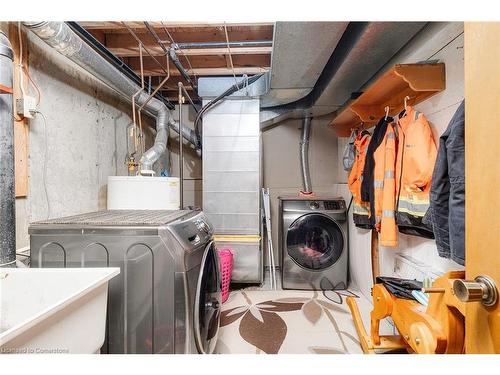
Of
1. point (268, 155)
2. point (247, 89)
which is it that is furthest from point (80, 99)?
point (268, 155)

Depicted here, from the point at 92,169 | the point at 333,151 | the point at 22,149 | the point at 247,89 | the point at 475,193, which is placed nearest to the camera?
the point at 475,193

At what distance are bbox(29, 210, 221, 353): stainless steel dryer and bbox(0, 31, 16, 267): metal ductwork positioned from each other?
0.08 meters

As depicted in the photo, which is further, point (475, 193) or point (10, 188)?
point (10, 188)

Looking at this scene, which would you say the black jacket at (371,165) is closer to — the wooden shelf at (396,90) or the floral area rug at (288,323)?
the wooden shelf at (396,90)

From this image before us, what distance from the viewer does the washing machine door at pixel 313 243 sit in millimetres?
2660

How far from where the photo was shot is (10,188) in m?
1.07

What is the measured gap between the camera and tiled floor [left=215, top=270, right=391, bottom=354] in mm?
1722

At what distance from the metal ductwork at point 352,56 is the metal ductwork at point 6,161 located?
1423mm

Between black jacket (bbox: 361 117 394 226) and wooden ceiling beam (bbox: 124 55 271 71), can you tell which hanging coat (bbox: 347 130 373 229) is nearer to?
black jacket (bbox: 361 117 394 226)

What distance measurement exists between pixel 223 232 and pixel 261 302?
32.5 inches

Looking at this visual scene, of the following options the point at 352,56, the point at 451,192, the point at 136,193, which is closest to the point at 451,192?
the point at 451,192

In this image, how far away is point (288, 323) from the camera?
2.01 meters

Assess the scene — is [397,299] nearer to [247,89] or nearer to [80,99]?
[247,89]

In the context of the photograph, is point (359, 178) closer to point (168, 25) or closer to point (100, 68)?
point (168, 25)
